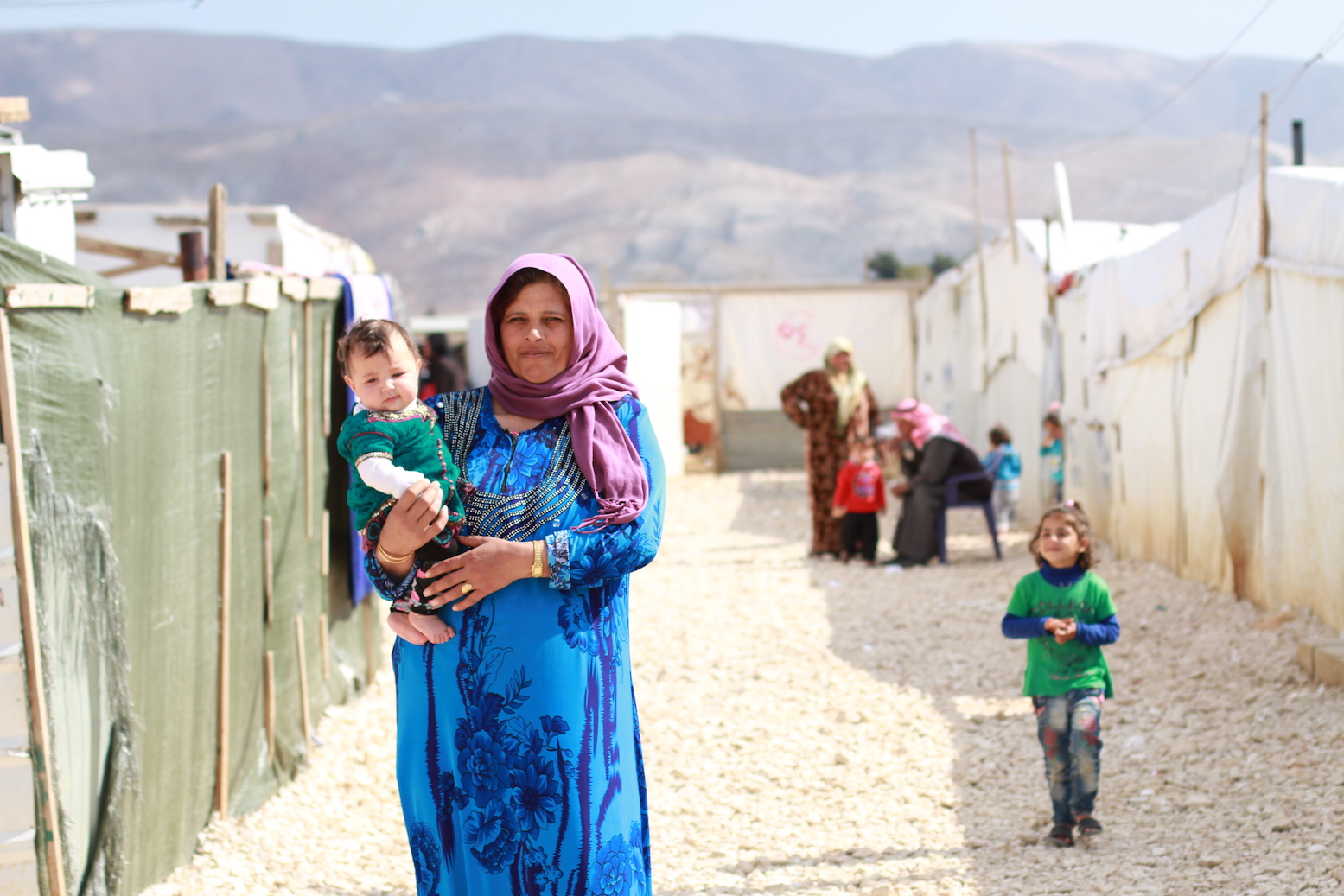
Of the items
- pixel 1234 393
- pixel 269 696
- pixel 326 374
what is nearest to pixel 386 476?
pixel 269 696

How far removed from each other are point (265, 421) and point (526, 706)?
7.61 ft

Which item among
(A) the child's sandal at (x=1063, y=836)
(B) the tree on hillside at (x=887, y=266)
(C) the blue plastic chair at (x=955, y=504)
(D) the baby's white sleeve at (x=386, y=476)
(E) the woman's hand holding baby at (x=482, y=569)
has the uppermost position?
(B) the tree on hillside at (x=887, y=266)

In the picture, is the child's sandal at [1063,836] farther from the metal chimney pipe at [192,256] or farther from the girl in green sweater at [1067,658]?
the metal chimney pipe at [192,256]

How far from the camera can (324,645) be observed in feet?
15.9

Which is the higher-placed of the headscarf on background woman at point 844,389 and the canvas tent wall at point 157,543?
the headscarf on background woman at point 844,389

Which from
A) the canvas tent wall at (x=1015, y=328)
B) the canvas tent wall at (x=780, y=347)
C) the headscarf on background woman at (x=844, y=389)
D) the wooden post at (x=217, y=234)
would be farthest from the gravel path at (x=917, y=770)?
the canvas tent wall at (x=780, y=347)

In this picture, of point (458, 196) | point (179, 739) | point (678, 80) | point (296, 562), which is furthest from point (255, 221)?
point (678, 80)

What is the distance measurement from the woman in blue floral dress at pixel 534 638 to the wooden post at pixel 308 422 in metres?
2.51

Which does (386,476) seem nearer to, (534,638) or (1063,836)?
(534,638)

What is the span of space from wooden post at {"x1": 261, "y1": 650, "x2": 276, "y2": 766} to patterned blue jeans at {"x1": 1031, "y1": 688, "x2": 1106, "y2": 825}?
243cm

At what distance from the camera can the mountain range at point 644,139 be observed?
5922cm

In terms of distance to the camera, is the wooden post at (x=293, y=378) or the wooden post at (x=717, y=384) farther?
the wooden post at (x=717, y=384)

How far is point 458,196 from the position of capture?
69.2m

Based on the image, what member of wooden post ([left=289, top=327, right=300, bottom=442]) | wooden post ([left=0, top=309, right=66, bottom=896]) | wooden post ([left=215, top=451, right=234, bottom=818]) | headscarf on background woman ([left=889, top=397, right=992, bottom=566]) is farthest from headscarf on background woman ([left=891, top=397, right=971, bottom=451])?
wooden post ([left=0, top=309, right=66, bottom=896])
